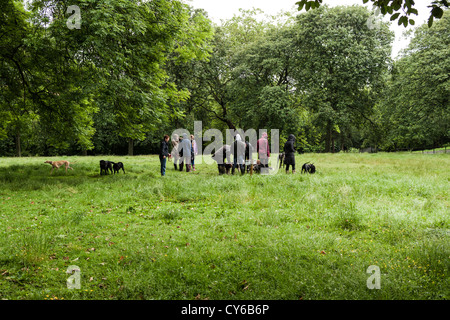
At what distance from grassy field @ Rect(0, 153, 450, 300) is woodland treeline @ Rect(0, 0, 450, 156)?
17.4 feet

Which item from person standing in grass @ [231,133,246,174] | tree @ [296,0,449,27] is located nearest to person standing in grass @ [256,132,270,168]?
person standing in grass @ [231,133,246,174]

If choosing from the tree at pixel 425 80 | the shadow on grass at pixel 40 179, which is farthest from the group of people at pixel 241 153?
the tree at pixel 425 80

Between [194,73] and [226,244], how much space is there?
1080 inches

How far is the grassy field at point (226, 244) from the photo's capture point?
3855 mm

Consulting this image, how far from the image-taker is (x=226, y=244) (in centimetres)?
521

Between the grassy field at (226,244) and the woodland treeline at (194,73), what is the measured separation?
5312mm

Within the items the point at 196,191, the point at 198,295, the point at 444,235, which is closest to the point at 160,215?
the point at 196,191

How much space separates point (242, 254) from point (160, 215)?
3.04 metres

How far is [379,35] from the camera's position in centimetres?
2830

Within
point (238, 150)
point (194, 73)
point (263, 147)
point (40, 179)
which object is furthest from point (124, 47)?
point (194, 73)

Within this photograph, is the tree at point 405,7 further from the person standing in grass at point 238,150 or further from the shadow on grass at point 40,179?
the shadow on grass at point 40,179

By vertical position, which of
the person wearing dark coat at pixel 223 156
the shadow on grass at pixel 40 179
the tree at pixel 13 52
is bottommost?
the shadow on grass at pixel 40 179

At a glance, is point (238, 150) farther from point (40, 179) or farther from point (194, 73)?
point (194, 73)
